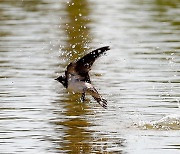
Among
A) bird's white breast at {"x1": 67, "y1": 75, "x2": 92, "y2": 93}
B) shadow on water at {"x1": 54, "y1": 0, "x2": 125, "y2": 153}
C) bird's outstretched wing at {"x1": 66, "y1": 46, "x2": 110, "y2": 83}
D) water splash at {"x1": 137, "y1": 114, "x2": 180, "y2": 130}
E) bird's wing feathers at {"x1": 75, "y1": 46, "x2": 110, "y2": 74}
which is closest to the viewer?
shadow on water at {"x1": 54, "y1": 0, "x2": 125, "y2": 153}

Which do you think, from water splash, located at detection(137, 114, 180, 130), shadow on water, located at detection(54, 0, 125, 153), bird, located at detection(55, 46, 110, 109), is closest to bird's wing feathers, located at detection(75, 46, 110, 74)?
bird, located at detection(55, 46, 110, 109)

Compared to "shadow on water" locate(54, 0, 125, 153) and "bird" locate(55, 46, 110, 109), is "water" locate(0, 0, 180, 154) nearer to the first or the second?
"shadow on water" locate(54, 0, 125, 153)

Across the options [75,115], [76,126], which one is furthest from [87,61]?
[75,115]

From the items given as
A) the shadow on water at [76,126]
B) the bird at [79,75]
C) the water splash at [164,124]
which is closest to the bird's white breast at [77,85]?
the bird at [79,75]

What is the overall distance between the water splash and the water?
11 millimetres

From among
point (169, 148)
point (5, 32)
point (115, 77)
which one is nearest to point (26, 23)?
point (5, 32)

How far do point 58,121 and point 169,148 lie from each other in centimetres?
194

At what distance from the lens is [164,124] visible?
1074 cm

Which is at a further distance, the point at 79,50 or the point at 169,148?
the point at 79,50

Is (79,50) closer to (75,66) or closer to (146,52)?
(146,52)

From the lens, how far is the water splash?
10598mm

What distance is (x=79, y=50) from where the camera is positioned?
17297mm

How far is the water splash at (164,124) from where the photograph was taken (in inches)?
417

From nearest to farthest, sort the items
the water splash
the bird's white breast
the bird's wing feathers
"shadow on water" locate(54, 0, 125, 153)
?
"shadow on water" locate(54, 0, 125, 153)
the bird's wing feathers
the bird's white breast
the water splash
